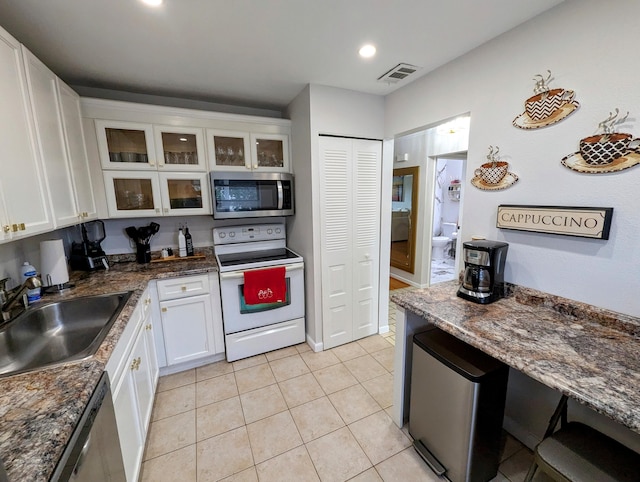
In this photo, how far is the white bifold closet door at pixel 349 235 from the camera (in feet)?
7.98

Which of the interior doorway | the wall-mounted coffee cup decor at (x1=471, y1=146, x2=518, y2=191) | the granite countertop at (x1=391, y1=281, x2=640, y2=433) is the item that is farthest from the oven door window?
the interior doorway

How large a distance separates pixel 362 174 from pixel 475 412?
196 centimetres

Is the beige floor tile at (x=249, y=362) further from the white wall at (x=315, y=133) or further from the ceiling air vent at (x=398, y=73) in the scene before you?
the ceiling air vent at (x=398, y=73)

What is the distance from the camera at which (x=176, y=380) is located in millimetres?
2273

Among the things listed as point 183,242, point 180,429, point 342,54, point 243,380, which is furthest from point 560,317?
point 183,242

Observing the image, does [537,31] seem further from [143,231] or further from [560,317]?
[143,231]

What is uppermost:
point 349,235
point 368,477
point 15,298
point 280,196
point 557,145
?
point 557,145

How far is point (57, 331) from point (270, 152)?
2.07m

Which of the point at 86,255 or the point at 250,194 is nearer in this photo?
the point at 86,255

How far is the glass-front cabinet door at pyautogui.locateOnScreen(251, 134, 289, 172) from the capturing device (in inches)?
102

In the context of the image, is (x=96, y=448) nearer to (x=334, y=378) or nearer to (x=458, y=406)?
(x=458, y=406)

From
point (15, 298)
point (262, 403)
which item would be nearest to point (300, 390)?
point (262, 403)

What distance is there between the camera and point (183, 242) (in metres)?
2.63

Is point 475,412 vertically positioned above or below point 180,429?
above
